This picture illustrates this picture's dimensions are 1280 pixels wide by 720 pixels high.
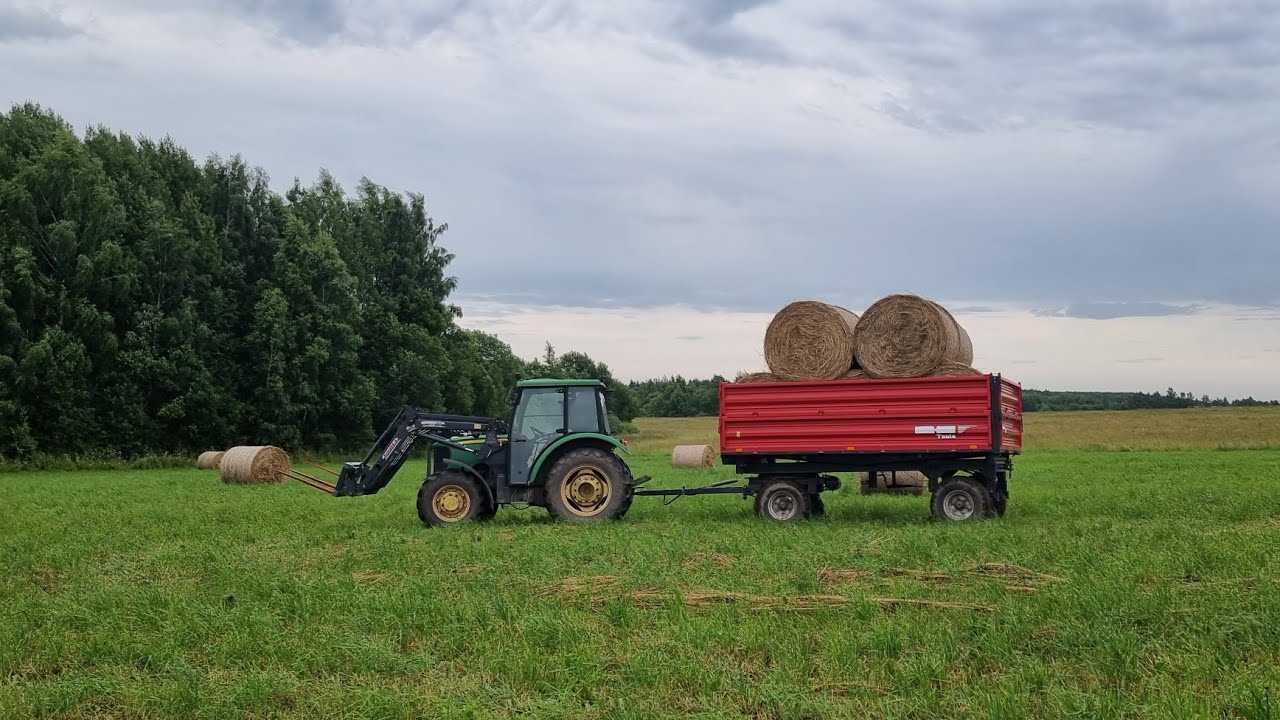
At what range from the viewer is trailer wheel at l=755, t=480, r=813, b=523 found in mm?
13914

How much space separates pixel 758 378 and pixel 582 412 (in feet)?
7.50

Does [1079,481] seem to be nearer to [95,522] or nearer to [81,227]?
[95,522]

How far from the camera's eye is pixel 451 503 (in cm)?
1393

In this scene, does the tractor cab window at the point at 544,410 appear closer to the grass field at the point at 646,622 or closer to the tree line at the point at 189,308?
the grass field at the point at 646,622

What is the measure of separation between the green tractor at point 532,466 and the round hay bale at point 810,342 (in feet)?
7.60

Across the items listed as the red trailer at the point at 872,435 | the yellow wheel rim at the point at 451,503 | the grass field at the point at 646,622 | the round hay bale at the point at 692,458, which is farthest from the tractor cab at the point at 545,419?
the round hay bale at the point at 692,458

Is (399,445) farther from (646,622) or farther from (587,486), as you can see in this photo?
(646,622)

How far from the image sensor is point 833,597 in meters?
7.57

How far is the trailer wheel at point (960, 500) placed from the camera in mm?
13320

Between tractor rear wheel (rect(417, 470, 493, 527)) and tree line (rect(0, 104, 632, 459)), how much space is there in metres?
21.5

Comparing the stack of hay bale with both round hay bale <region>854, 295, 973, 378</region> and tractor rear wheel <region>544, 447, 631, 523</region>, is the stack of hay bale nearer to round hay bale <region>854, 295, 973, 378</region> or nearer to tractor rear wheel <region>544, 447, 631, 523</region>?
round hay bale <region>854, 295, 973, 378</region>

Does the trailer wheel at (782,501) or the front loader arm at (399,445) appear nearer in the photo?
the trailer wheel at (782,501)

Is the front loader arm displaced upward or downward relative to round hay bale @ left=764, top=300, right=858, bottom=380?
downward

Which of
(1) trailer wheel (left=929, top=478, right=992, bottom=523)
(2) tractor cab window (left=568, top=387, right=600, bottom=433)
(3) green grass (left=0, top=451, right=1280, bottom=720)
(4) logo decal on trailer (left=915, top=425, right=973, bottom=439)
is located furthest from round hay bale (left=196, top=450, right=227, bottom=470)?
(4) logo decal on trailer (left=915, top=425, right=973, bottom=439)
